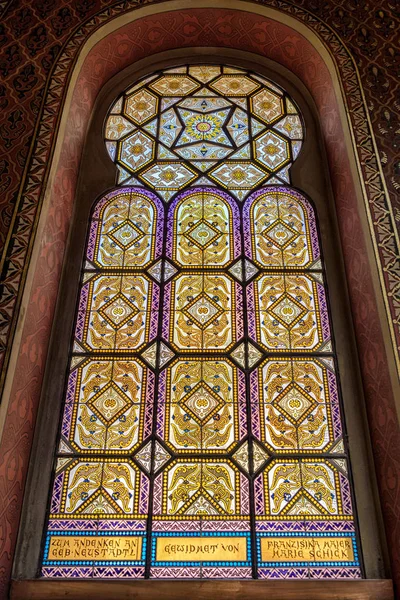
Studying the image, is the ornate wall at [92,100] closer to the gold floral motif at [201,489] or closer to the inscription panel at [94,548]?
the inscription panel at [94,548]

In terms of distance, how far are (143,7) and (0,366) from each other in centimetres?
365

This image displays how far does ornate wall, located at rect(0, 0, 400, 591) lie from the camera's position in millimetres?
3785

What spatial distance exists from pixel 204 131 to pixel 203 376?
2.38m

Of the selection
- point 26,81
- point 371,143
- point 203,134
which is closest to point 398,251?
point 371,143

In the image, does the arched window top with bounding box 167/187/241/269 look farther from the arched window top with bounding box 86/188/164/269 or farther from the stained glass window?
the arched window top with bounding box 86/188/164/269

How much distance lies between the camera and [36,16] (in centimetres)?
563

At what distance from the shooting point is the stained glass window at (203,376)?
3641 mm

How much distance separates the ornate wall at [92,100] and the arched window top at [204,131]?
0.96ft

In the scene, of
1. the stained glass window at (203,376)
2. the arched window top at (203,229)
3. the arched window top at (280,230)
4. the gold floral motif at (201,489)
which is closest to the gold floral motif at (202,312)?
the stained glass window at (203,376)

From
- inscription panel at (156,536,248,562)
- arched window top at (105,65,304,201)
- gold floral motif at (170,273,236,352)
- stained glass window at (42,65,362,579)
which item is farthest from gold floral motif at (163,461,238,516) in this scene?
arched window top at (105,65,304,201)

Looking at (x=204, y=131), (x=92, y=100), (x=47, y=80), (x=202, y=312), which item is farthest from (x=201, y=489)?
(x=92, y=100)

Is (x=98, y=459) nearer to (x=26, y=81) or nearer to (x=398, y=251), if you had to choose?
(x=398, y=251)

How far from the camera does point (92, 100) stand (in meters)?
5.70

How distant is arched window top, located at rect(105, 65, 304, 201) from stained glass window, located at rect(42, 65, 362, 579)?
2cm
